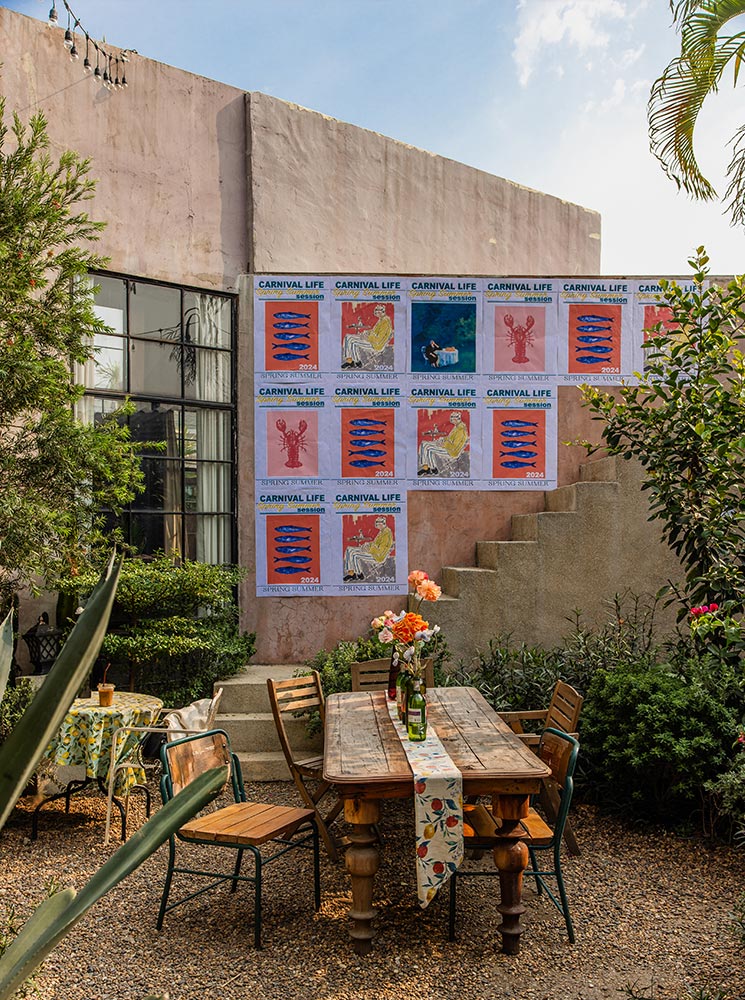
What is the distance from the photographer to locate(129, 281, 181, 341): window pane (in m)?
6.95

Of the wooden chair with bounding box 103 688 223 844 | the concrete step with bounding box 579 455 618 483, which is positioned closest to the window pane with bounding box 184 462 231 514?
the wooden chair with bounding box 103 688 223 844

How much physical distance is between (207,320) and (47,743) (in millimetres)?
6512

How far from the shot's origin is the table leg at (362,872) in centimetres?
373

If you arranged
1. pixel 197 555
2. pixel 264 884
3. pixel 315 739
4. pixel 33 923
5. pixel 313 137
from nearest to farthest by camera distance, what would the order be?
pixel 33 923 < pixel 264 884 < pixel 315 739 < pixel 197 555 < pixel 313 137

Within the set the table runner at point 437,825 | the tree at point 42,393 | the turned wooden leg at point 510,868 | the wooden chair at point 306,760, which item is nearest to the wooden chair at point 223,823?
the wooden chair at point 306,760

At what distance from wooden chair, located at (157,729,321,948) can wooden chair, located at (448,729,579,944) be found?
761 millimetres

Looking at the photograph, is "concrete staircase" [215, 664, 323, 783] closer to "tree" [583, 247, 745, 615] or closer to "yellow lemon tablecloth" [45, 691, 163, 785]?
"yellow lemon tablecloth" [45, 691, 163, 785]

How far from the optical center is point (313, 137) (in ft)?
25.8

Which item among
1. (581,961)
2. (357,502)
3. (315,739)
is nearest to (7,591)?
(315,739)

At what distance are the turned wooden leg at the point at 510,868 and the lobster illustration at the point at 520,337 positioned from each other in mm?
4645

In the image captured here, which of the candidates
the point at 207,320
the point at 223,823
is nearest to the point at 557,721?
the point at 223,823

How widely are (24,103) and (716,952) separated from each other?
6971 mm

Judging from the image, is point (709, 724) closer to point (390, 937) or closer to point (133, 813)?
point (390, 937)

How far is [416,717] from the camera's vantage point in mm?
4281
